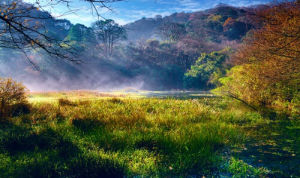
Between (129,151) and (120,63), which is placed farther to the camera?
(120,63)

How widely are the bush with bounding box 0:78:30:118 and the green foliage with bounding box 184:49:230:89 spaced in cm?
3388

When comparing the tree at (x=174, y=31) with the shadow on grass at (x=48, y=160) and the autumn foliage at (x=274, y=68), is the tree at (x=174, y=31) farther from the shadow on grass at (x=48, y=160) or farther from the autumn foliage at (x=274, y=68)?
the shadow on grass at (x=48, y=160)

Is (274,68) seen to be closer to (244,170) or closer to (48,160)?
(244,170)

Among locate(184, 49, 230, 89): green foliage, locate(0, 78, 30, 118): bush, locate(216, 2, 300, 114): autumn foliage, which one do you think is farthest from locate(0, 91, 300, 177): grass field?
locate(184, 49, 230, 89): green foliage

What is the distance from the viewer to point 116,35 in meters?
63.8

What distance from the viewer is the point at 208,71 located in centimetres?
4259

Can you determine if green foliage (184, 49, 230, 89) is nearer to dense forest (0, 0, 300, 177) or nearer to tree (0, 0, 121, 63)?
dense forest (0, 0, 300, 177)

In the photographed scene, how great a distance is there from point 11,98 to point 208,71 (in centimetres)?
3935

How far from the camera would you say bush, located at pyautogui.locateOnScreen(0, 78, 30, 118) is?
759 centimetres

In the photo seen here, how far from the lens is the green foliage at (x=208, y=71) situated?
39.4 m

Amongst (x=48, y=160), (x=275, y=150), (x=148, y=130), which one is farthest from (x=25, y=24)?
(x=275, y=150)

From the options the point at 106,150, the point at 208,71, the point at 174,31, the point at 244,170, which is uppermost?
the point at 174,31

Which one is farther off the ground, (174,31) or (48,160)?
(174,31)

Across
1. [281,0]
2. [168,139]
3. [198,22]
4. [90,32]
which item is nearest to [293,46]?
Result: [281,0]
